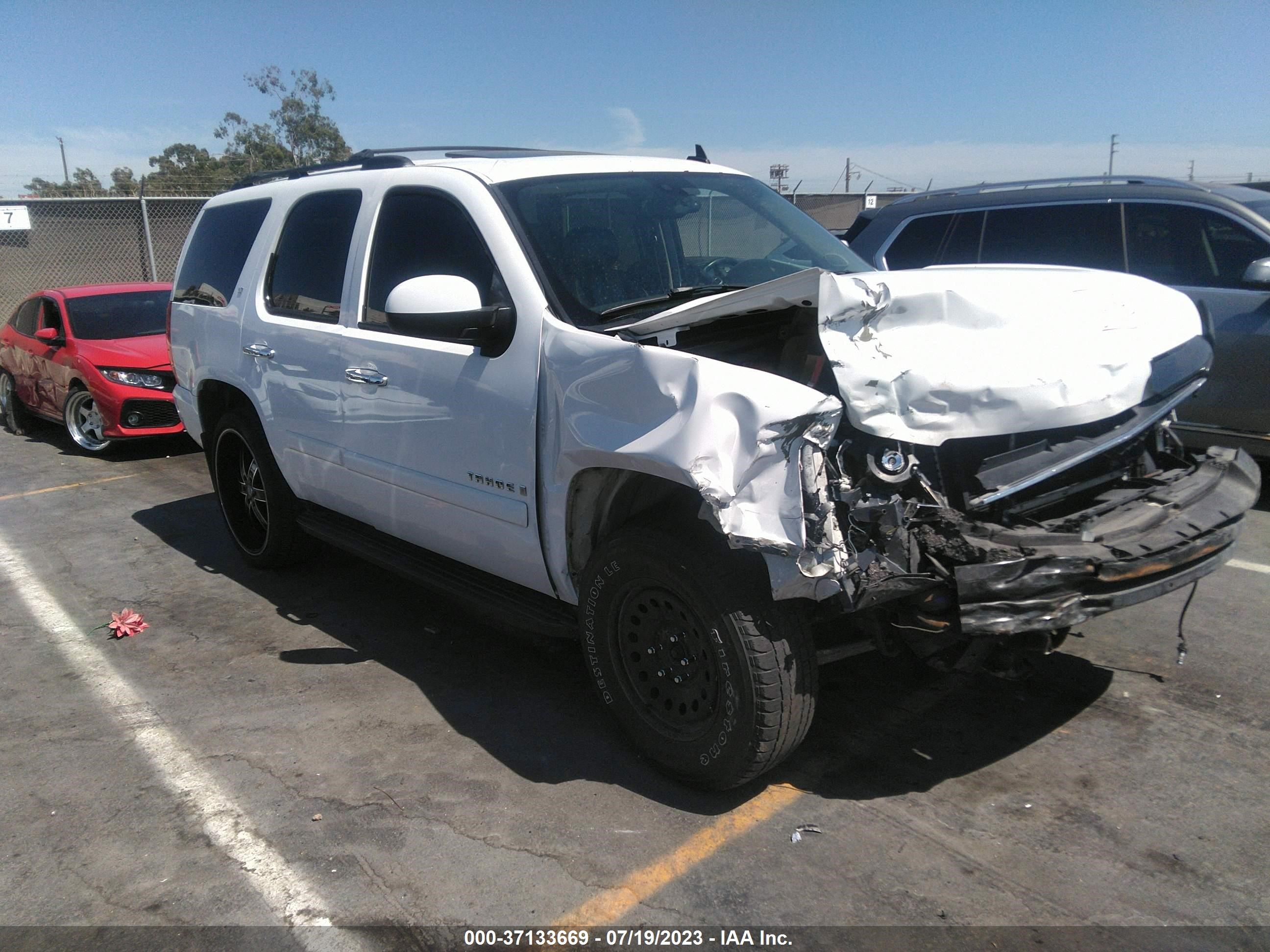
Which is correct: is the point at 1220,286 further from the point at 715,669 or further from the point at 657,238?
the point at 715,669

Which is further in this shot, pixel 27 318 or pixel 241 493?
pixel 27 318

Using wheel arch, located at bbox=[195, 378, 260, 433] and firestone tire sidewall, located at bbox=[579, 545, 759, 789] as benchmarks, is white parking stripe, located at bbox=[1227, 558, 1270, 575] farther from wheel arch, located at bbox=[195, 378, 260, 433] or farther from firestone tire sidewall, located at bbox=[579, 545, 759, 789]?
wheel arch, located at bbox=[195, 378, 260, 433]

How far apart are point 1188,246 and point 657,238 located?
4.07 meters

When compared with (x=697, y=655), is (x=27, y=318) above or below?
above

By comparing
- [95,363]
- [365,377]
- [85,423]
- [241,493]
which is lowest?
[85,423]

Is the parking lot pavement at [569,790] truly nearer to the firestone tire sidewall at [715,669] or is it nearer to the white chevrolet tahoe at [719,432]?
the firestone tire sidewall at [715,669]

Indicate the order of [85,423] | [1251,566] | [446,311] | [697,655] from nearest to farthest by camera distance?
[697,655] < [446,311] < [1251,566] < [85,423]

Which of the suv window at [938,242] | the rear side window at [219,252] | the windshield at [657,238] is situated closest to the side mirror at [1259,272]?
the suv window at [938,242]

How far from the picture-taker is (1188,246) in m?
6.14

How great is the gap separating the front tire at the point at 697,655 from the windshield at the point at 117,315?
8.10m

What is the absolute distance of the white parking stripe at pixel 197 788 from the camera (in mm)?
2867

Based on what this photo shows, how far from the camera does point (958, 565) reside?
2668mm

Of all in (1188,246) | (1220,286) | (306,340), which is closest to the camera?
(306,340)

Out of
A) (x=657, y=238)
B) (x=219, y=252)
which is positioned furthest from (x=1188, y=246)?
(x=219, y=252)
